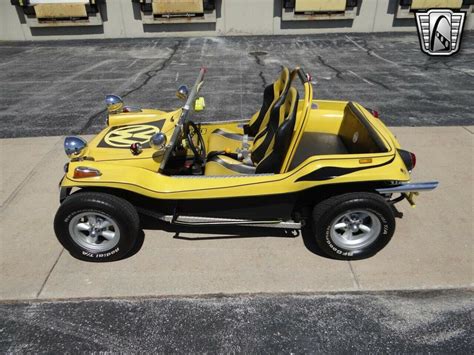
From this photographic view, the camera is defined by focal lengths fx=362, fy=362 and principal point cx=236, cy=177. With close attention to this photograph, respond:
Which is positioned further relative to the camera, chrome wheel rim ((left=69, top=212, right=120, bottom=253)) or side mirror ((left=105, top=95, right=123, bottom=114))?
side mirror ((left=105, top=95, right=123, bottom=114))

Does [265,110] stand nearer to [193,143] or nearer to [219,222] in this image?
[193,143]

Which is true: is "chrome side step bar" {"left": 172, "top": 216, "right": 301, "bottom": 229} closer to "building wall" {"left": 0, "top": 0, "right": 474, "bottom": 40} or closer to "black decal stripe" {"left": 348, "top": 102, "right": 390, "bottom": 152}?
"black decal stripe" {"left": 348, "top": 102, "right": 390, "bottom": 152}

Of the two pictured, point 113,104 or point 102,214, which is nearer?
point 102,214

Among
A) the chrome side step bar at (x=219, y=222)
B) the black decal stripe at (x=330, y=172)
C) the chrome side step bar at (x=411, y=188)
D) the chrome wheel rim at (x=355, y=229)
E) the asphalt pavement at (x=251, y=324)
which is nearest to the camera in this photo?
the asphalt pavement at (x=251, y=324)

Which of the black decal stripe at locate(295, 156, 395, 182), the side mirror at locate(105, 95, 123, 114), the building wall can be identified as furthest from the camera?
the building wall

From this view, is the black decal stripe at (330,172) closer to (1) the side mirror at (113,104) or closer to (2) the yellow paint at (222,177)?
(2) the yellow paint at (222,177)

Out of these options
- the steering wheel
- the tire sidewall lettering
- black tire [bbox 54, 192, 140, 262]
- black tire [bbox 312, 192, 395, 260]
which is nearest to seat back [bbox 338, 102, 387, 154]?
black tire [bbox 312, 192, 395, 260]

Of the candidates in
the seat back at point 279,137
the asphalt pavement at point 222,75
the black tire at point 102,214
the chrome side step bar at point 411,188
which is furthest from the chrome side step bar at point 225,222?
the asphalt pavement at point 222,75

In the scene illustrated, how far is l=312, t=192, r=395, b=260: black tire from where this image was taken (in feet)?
9.85

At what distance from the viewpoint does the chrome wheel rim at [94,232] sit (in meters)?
3.15

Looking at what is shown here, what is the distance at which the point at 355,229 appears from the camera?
3.21 m

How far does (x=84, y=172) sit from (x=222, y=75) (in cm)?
684

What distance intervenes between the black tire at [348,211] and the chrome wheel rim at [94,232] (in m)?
1.76

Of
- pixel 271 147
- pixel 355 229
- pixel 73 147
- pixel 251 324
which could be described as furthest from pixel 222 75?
pixel 251 324
